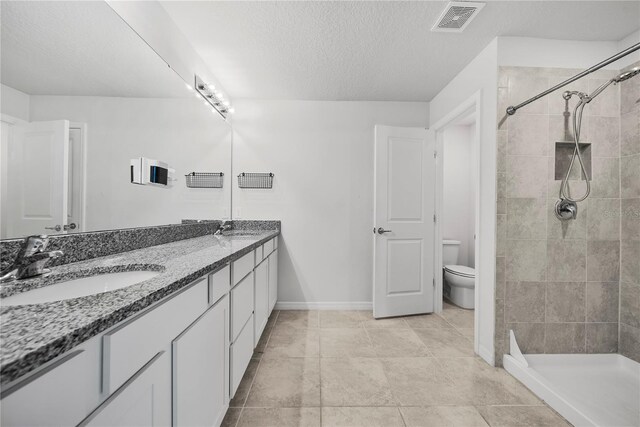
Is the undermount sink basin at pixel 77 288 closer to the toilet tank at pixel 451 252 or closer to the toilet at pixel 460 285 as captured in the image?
the toilet at pixel 460 285

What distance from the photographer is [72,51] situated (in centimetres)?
110

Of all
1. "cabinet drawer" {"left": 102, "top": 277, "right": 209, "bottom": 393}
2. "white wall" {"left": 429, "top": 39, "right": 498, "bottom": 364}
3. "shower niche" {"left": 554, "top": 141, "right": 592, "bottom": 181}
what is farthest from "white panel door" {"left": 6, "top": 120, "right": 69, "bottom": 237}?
"shower niche" {"left": 554, "top": 141, "right": 592, "bottom": 181}

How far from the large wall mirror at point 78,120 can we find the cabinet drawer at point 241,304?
2.28ft

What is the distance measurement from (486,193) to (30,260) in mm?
2491

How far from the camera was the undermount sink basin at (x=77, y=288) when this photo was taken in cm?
75

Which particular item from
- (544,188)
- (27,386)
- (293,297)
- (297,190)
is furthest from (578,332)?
(27,386)

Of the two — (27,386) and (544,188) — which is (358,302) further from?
(27,386)

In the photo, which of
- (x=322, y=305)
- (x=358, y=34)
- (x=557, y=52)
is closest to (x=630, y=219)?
(x=557, y=52)

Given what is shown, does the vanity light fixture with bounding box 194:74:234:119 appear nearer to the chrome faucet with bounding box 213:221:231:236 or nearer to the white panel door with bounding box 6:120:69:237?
the chrome faucet with bounding box 213:221:231:236

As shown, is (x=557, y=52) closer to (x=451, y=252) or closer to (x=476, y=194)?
(x=476, y=194)

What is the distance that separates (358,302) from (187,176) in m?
2.20

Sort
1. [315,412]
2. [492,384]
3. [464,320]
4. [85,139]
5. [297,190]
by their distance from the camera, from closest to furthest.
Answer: [85,139], [315,412], [492,384], [464,320], [297,190]

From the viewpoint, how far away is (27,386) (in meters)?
0.41

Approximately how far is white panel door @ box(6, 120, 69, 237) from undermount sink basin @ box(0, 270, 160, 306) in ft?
0.90
